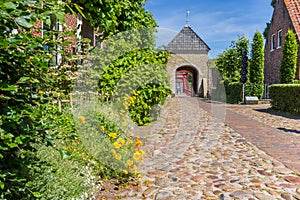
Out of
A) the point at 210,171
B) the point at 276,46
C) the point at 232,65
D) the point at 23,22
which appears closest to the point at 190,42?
the point at 232,65

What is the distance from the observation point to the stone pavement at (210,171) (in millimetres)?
3373

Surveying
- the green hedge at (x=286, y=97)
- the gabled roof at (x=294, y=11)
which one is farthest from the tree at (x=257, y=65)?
the green hedge at (x=286, y=97)

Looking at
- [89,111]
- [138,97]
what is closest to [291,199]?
[89,111]

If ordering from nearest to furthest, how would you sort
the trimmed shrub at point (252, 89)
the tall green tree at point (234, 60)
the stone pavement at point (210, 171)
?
the stone pavement at point (210, 171), the trimmed shrub at point (252, 89), the tall green tree at point (234, 60)

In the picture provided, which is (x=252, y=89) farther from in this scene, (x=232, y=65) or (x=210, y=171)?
(x=210, y=171)

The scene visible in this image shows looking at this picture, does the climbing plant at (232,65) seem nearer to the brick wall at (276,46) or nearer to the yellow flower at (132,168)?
the brick wall at (276,46)

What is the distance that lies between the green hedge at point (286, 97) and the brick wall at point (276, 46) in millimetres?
7638

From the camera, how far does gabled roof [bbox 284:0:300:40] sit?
1875 cm

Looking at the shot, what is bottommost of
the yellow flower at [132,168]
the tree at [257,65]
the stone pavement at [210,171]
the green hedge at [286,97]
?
the stone pavement at [210,171]

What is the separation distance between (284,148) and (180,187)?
3171 mm

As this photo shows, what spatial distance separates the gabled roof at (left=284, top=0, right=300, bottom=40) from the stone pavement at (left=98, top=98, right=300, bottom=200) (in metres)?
15.1

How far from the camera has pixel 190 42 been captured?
3038 cm

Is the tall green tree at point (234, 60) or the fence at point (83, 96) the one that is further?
the tall green tree at point (234, 60)

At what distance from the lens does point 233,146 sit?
5.80 m
